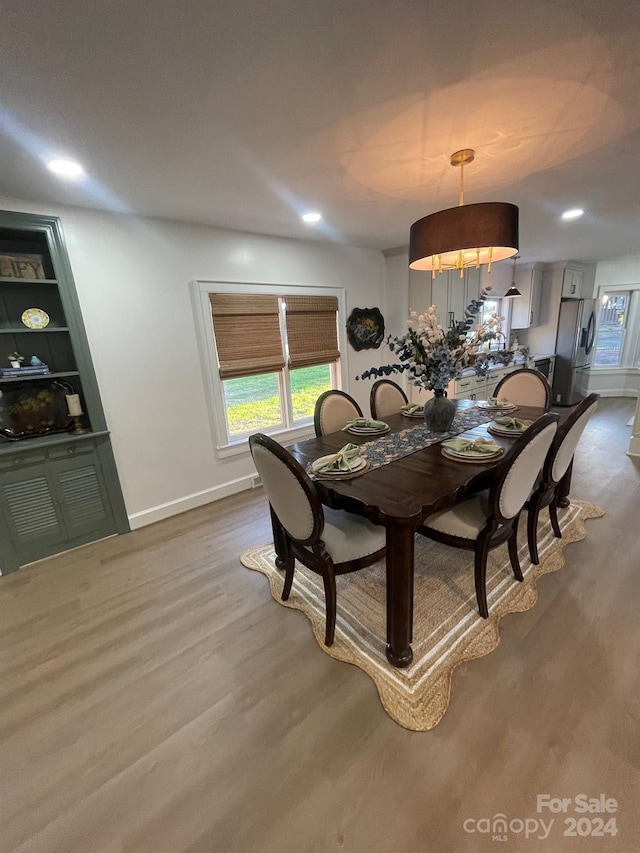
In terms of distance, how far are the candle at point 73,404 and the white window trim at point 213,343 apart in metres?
0.97

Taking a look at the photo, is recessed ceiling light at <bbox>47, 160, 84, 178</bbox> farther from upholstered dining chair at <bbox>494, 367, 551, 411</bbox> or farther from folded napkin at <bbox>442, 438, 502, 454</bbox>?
upholstered dining chair at <bbox>494, 367, 551, 411</bbox>

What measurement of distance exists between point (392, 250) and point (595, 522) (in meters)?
3.48

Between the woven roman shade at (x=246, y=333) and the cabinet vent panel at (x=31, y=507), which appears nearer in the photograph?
the cabinet vent panel at (x=31, y=507)

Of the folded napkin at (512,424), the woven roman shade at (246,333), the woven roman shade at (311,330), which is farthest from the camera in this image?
the woven roman shade at (311,330)

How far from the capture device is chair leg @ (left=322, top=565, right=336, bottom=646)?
163 cm

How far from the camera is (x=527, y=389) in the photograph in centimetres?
302

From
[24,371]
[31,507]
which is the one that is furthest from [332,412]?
[31,507]

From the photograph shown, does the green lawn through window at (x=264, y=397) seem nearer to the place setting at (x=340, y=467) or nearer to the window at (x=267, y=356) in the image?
the window at (x=267, y=356)

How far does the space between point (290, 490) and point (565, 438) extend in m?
1.65

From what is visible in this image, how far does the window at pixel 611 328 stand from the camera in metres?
6.25

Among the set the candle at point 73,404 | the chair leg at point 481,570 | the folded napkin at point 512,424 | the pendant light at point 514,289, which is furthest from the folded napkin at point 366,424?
the pendant light at point 514,289

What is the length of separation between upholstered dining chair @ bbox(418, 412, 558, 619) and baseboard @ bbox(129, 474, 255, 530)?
2.11 metres

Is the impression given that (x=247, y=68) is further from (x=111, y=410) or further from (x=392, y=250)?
(x=392, y=250)

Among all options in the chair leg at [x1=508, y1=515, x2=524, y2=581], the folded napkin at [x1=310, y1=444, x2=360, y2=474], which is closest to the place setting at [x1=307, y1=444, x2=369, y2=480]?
the folded napkin at [x1=310, y1=444, x2=360, y2=474]
